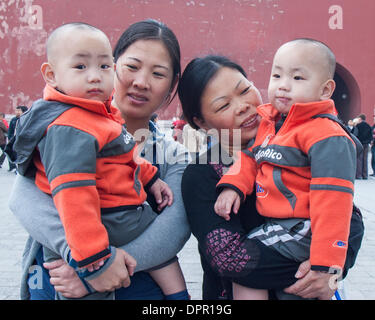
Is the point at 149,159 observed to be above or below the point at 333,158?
below

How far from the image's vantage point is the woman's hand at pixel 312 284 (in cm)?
120

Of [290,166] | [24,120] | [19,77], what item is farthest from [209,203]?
[19,77]

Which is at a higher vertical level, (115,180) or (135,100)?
(135,100)

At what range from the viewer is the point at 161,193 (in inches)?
60.7

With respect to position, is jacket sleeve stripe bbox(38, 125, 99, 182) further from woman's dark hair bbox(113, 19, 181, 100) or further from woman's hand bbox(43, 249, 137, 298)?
woman's dark hair bbox(113, 19, 181, 100)

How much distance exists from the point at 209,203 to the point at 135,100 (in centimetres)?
54

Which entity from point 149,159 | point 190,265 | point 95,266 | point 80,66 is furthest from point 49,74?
point 190,265

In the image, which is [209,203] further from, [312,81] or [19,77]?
[19,77]

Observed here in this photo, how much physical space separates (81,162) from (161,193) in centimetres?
50

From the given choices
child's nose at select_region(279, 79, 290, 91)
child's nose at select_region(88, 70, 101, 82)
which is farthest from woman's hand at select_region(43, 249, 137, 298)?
child's nose at select_region(279, 79, 290, 91)

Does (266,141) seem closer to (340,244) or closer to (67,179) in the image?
(340,244)

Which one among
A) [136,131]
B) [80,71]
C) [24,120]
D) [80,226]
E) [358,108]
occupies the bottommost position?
[358,108]

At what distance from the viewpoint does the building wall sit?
10.9 metres

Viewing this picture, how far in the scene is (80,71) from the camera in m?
1.28
